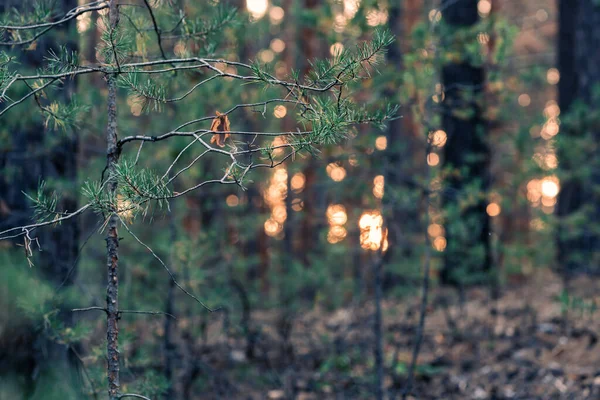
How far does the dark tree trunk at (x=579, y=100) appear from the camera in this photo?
334 inches

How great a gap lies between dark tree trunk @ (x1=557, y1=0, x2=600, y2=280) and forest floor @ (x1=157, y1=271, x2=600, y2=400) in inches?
28.2

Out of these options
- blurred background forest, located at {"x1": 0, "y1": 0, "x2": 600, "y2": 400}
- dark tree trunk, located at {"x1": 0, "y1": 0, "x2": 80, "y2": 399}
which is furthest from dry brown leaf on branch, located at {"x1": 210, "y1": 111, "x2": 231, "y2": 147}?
dark tree trunk, located at {"x1": 0, "y1": 0, "x2": 80, "y2": 399}

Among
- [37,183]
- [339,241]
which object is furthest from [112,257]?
[339,241]

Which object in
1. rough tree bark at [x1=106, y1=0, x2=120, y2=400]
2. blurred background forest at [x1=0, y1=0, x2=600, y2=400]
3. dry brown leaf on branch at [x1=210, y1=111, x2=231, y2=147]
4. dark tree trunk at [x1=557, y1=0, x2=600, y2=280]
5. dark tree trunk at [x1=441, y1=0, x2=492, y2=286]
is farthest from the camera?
dark tree trunk at [x1=557, y1=0, x2=600, y2=280]

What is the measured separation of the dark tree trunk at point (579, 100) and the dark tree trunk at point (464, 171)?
3.83 feet

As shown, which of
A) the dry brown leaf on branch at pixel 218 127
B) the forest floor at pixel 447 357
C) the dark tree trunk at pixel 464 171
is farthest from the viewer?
the dark tree trunk at pixel 464 171

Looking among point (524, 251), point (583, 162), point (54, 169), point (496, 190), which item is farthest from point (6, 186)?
point (583, 162)

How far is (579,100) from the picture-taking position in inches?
335

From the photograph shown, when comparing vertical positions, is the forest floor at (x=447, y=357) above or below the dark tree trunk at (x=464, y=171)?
below

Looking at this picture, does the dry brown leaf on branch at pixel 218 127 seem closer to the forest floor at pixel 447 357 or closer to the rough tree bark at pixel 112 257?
the rough tree bark at pixel 112 257

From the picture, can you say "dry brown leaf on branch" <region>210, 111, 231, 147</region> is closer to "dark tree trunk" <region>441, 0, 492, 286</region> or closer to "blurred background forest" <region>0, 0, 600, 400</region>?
"blurred background forest" <region>0, 0, 600, 400</region>

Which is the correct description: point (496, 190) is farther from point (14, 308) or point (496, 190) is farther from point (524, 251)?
point (14, 308)

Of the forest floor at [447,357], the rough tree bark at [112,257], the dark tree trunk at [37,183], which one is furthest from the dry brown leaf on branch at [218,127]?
the forest floor at [447,357]

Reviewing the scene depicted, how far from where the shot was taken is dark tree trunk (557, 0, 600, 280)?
8495mm
